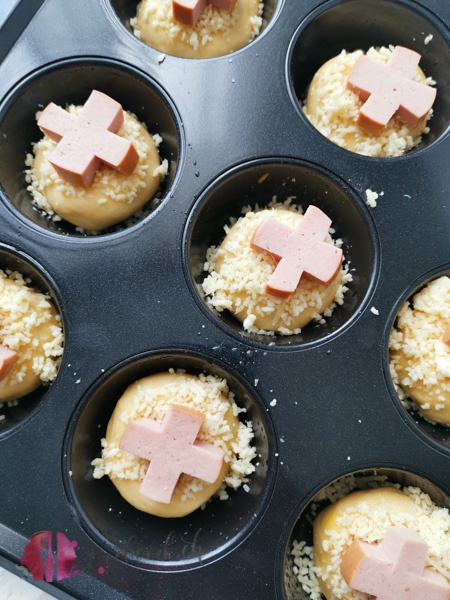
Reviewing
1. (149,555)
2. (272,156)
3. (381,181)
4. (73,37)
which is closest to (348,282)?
(381,181)

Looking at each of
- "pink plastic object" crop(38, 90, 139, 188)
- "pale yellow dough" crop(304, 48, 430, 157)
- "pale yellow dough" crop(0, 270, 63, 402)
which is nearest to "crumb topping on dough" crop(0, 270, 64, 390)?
"pale yellow dough" crop(0, 270, 63, 402)

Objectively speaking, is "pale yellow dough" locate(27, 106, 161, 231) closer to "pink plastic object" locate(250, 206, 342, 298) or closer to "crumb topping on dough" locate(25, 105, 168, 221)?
"crumb topping on dough" locate(25, 105, 168, 221)

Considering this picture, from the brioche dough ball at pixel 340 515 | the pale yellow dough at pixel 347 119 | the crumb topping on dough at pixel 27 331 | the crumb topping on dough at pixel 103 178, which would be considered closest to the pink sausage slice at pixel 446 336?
the brioche dough ball at pixel 340 515

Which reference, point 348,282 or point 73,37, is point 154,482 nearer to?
point 348,282

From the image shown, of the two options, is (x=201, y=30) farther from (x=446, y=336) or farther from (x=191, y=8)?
(x=446, y=336)

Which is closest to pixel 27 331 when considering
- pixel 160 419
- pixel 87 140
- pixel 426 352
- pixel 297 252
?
pixel 160 419

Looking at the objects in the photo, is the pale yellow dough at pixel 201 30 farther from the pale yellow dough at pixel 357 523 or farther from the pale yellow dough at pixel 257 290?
the pale yellow dough at pixel 357 523
